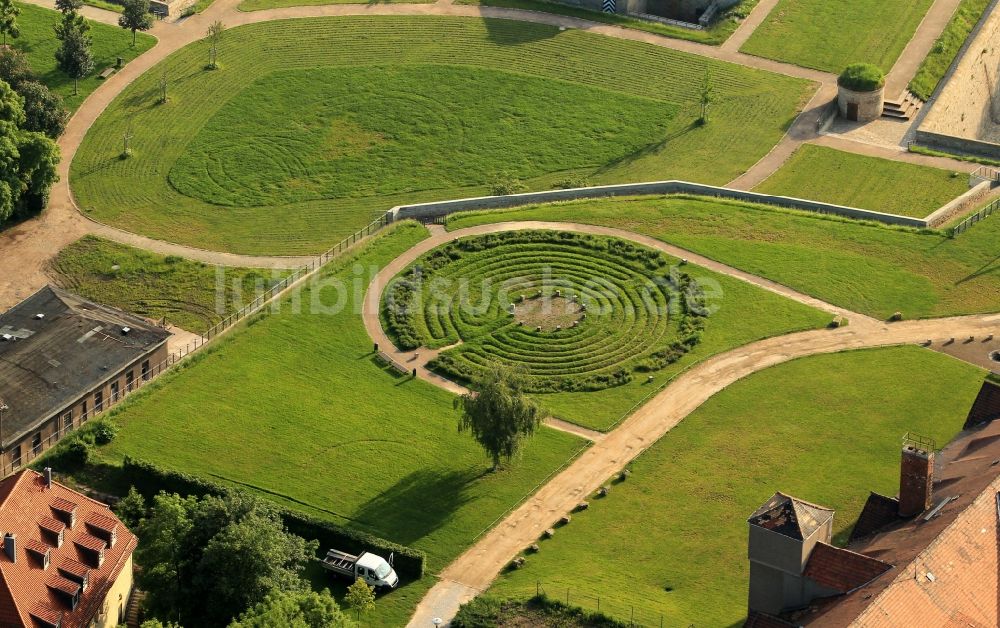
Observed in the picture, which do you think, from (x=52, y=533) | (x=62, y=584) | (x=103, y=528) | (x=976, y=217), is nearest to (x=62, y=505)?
(x=52, y=533)

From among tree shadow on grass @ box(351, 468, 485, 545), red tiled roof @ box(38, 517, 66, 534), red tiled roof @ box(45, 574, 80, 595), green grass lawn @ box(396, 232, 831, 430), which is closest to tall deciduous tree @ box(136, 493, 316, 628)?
red tiled roof @ box(45, 574, 80, 595)

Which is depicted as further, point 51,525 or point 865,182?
point 865,182

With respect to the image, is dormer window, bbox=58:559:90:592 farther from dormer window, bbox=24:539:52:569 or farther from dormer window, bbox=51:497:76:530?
dormer window, bbox=51:497:76:530

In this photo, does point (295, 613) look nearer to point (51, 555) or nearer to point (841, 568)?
point (51, 555)

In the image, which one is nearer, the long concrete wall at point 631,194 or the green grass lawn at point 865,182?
the long concrete wall at point 631,194

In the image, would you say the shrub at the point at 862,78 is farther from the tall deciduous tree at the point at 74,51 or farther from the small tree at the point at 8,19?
the small tree at the point at 8,19

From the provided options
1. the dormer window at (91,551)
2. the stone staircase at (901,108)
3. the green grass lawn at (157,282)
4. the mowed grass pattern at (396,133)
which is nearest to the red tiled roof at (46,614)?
the dormer window at (91,551)
